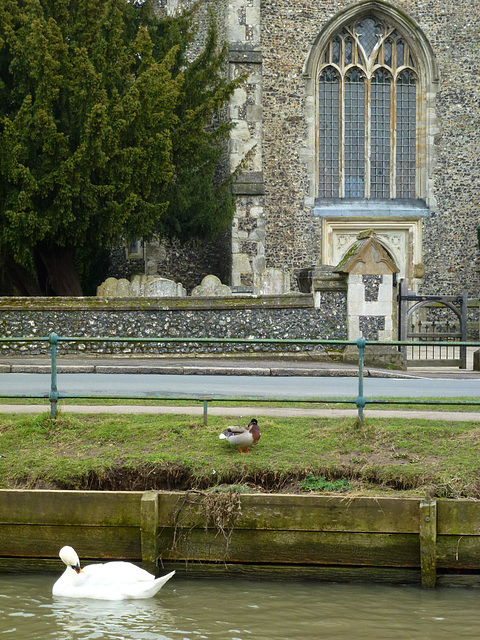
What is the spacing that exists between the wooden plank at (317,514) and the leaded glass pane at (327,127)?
23.6 metres

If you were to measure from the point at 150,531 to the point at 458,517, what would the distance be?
2603 mm

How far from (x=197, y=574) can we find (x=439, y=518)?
2.13 meters

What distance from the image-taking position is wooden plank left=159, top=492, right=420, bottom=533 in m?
7.55

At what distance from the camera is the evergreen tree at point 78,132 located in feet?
64.8

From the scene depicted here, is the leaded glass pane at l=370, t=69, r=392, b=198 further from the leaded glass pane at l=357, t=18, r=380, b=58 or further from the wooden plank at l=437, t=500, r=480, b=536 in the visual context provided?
the wooden plank at l=437, t=500, r=480, b=536

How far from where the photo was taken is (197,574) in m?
7.73

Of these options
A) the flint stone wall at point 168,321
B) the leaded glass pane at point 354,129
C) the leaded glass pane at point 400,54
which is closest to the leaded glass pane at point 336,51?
the leaded glass pane at point 354,129

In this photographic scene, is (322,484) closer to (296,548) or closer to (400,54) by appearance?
(296,548)

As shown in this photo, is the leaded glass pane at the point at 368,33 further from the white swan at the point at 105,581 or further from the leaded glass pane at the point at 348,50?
the white swan at the point at 105,581

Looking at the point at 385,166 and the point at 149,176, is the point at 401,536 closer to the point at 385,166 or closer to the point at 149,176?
the point at 149,176

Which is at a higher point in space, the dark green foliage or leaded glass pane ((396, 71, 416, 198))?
leaded glass pane ((396, 71, 416, 198))

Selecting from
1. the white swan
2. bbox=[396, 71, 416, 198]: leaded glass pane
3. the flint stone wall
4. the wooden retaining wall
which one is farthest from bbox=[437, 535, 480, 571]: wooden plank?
bbox=[396, 71, 416, 198]: leaded glass pane

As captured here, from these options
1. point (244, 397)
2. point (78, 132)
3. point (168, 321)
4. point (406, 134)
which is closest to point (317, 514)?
point (244, 397)

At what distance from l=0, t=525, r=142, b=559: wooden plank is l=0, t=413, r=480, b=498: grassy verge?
51cm
